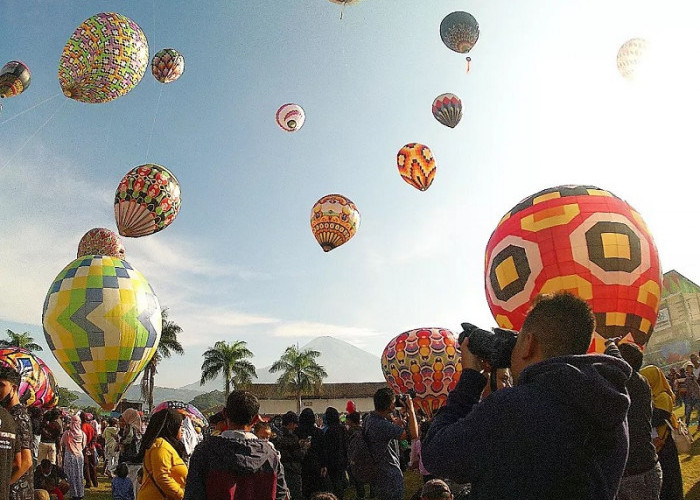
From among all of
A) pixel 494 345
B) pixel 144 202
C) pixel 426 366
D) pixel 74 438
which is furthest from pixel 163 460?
pixel 426 366

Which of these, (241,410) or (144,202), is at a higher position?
(144,202)

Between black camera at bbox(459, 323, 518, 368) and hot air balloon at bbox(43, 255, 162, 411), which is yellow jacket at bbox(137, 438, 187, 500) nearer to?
black camera at bbox(459, 323, 518, 368)

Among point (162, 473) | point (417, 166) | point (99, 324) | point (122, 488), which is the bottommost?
point (122, 488)

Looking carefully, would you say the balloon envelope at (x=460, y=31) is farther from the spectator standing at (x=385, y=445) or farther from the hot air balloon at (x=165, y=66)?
the spectator standing at (x=385, y=445)

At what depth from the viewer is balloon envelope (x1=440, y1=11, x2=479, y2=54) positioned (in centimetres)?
2073

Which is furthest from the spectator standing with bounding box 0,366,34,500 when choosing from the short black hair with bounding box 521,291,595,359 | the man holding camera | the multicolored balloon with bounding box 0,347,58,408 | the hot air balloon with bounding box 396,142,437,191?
the hot air balloon with bounding box 396,142,437,191

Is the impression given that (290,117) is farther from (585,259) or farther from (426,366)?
(585,259)

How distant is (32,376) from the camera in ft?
49.5

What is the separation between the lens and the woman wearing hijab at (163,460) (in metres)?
4.13

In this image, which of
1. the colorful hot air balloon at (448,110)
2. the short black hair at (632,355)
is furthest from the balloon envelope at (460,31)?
the short black hair at (632,355)

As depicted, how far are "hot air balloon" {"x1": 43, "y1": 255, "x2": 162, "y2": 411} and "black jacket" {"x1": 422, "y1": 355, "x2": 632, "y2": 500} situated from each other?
40.8 feet

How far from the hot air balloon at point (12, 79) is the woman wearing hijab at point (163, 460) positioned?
24066 mm

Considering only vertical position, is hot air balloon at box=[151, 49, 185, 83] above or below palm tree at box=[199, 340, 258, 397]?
above

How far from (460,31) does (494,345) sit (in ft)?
68.4
